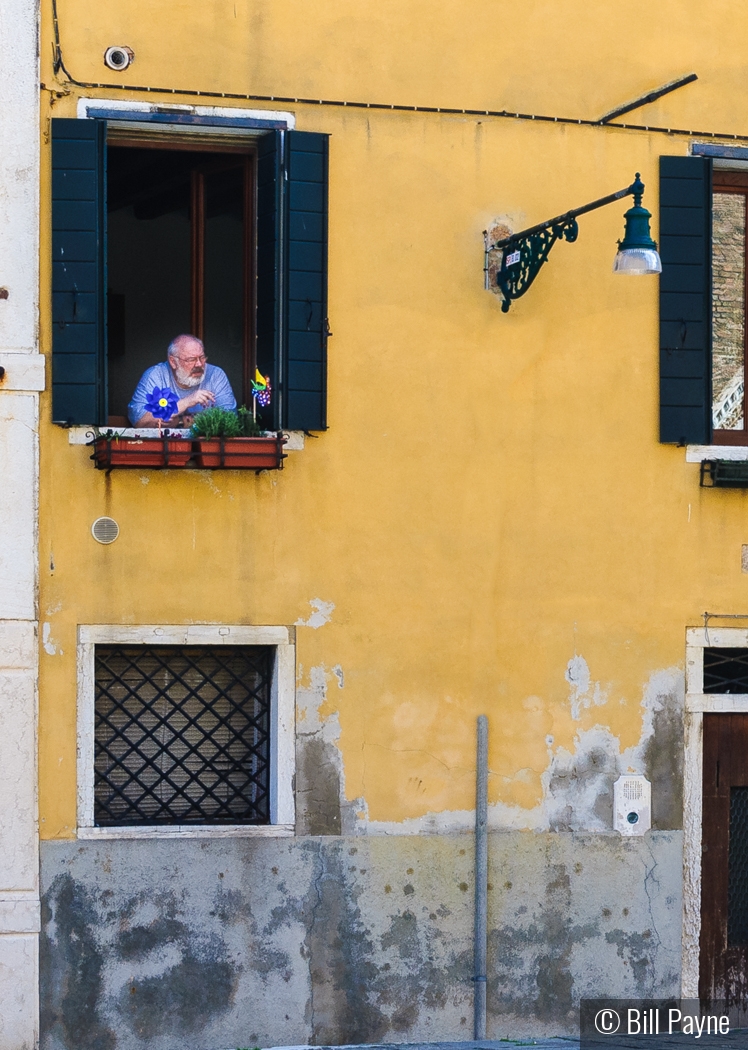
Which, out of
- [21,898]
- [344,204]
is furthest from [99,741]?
[344,204]

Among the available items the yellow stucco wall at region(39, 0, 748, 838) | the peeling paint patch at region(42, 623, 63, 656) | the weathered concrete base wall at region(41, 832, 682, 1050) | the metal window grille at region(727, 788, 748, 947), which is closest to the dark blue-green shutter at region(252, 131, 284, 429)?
the yellow stucco wall at region(39, 0, 748, 838)

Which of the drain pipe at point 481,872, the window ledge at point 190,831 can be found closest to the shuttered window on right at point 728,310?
the drain pipe at point 481,872

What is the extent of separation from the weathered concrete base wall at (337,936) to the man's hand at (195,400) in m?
2.16

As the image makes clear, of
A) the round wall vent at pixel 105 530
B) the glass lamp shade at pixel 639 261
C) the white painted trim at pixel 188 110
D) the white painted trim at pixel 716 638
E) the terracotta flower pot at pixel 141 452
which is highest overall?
the white painted trim at pixel 188 110

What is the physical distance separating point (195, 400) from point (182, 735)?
5.54 feet

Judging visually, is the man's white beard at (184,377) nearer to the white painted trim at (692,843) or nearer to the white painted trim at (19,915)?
the white painted trim at (19,915)

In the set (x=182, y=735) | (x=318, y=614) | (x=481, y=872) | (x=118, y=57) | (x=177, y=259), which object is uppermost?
(x=118, y=57)

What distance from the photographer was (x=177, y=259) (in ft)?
28.8

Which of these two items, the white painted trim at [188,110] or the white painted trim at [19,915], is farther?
the white painted trim at [188,110]

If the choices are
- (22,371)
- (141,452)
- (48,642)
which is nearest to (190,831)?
(48,642)

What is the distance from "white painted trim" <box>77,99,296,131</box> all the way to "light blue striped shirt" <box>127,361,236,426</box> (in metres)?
1.21

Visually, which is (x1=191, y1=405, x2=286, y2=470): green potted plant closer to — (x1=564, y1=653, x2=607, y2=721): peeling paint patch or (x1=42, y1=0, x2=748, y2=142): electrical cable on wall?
(x1=42, y1=0, x2=748, y2=142): electrical cable on wall

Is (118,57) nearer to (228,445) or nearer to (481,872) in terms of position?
(228,445)

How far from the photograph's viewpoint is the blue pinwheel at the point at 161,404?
820 cm
